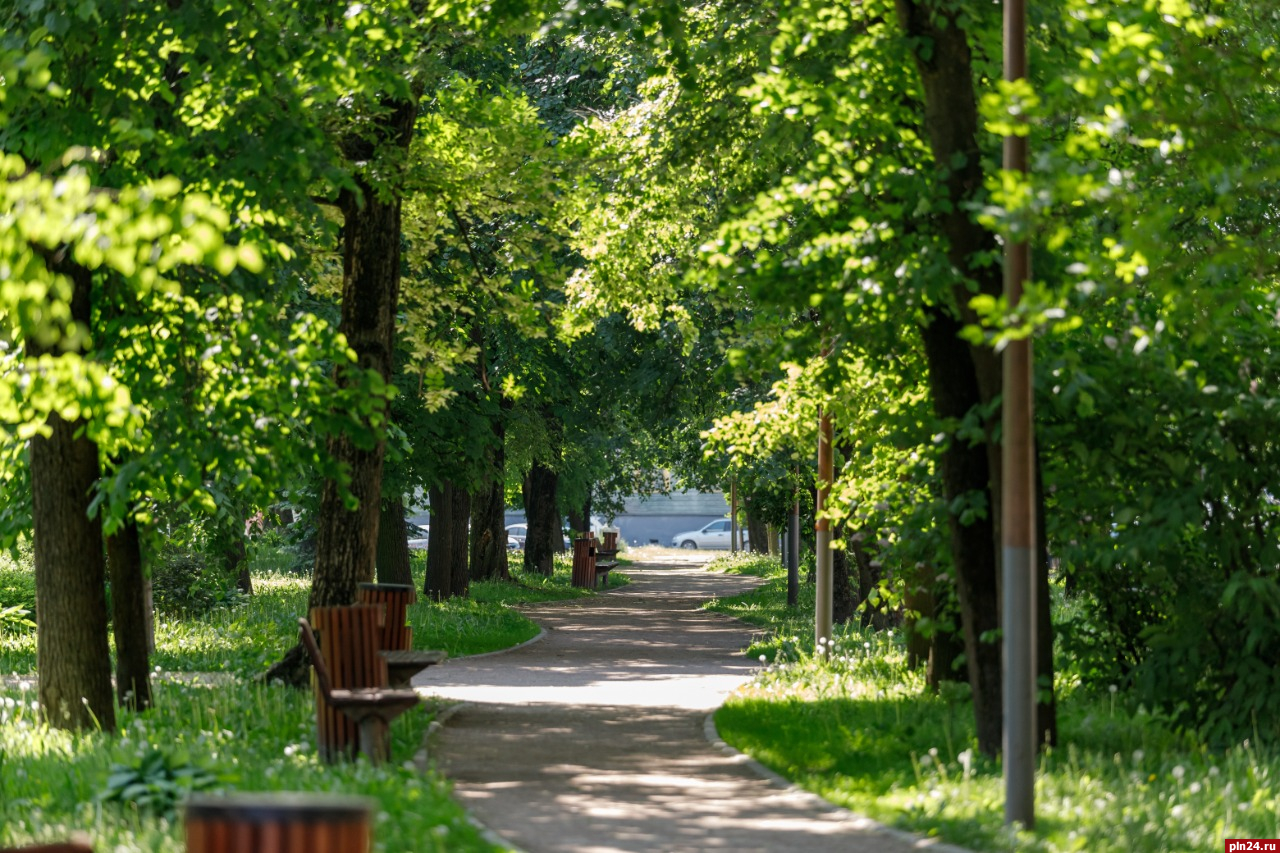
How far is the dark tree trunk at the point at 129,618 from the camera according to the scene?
13.7 meters

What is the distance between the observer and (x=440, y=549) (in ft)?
99.1

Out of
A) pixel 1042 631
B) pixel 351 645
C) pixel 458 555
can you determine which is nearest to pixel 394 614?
pixel 351 645

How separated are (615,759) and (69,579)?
167 inches

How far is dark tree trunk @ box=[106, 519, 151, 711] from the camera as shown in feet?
44.9

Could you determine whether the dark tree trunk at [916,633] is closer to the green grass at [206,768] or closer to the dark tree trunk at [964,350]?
the dark tree trunk at [964,350]

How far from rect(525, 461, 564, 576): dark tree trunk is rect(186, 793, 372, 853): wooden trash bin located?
34.4 metres

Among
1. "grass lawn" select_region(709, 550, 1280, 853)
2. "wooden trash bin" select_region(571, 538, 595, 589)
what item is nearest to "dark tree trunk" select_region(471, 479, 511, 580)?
"wooden trash bin" select_region(571, 538, 595, 589)

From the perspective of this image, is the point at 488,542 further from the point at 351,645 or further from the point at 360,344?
the point at 351,645

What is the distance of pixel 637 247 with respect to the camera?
61.8 feet

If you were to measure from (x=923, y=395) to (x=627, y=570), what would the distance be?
146 feet

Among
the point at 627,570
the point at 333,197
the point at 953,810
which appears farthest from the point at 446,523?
the point at 627,570

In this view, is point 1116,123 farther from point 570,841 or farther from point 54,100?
point 54,100

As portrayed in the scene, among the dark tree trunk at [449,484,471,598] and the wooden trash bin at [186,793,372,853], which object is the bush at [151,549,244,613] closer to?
the dark tree trunk at [449,484,471,598]

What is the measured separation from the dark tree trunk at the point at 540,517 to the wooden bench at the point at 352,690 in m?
26.7
